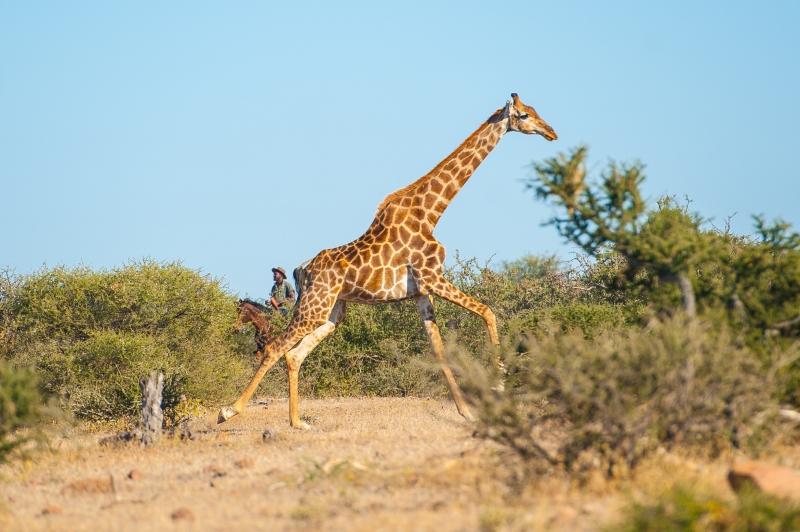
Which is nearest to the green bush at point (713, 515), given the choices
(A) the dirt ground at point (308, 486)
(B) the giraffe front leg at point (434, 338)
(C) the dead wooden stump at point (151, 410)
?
(A) the dirt ground at point (308, 486)

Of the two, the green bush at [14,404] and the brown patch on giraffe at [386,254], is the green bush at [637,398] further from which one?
the brown patch on giraffe at [386,254]

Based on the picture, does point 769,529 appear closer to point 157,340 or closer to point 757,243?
point 757,243

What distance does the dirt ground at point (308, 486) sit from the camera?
5707mm

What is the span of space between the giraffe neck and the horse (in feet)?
20.9

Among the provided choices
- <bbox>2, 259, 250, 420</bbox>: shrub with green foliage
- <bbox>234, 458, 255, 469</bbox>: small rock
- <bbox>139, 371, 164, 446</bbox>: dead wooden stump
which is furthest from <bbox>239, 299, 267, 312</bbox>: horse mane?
<bbox>234, 458, 255, 469</bbox>: small rock

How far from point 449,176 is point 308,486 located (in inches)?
230

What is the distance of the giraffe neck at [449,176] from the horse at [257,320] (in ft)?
20.9

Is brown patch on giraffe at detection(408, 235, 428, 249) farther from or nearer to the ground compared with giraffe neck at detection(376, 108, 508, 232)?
nearer to the ground

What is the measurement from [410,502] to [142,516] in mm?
1919

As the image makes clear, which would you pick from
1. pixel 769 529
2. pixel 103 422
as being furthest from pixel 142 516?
pixel 103 422

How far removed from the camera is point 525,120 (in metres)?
11.5

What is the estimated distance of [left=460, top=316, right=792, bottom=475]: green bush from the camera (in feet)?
20.3

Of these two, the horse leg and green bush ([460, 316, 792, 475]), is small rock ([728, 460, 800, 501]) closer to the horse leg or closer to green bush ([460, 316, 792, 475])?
green bush ([460, 316, 792, 475])

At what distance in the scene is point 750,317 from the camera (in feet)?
24.3
